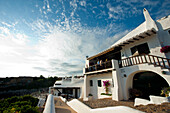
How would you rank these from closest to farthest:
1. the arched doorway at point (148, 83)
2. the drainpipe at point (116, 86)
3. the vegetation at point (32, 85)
A: 1. the arched doorway at point (148, 83)
2. the drainpipe at point (116, 86)
3. the vegetation at point (32, 85)

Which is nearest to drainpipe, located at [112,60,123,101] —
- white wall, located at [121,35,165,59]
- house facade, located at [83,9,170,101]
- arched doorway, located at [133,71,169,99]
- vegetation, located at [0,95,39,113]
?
house facade, located at [83,9,170,101]

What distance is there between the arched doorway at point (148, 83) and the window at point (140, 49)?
2273 millimetres

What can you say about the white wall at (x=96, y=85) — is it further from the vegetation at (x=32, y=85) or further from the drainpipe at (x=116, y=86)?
the vegetation at (x=32, y=85)

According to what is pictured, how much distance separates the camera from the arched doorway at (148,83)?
24.6 ft

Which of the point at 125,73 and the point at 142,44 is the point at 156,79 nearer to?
the point at 125,73

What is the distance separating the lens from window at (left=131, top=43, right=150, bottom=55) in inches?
336

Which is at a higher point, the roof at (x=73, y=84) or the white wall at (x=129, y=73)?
the white wall at (x=129, y=73)

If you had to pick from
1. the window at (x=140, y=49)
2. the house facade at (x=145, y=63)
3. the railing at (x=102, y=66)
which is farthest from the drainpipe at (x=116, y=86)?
the window at (x=140, y=49)

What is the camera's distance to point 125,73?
29.3 feet

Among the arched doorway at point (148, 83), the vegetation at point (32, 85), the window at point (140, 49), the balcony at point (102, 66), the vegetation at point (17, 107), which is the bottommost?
the vegetation at point (32, 85)

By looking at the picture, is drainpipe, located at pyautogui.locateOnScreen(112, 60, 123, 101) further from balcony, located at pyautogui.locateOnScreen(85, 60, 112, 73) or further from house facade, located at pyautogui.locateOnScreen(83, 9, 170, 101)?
balcony, located at pyautogui.locateOnScreen(85, 60, 112, 73)

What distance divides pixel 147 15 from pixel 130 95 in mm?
9928

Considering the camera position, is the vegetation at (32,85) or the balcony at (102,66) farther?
the vegetation at (32,85)

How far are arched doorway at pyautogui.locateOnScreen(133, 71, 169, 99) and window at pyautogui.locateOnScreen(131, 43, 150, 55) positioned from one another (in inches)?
89.5
